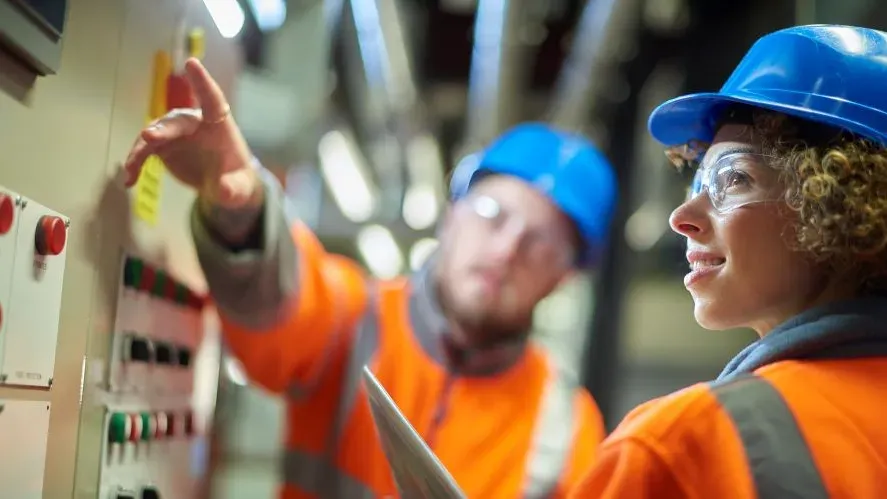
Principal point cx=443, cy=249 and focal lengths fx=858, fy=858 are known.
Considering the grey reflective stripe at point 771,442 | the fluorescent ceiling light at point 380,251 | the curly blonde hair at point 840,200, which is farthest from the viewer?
the fluorescent ceiling light at point 380,251

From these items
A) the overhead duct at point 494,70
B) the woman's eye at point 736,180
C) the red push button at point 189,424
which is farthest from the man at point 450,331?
the woman's eye at point 736,180

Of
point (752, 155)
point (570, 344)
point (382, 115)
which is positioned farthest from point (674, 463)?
point (382, 115)

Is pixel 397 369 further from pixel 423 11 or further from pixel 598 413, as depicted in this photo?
pixel 423 11

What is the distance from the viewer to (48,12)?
2.64 feet

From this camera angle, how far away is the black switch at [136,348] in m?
1.10

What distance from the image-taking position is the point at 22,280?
0.81 metres

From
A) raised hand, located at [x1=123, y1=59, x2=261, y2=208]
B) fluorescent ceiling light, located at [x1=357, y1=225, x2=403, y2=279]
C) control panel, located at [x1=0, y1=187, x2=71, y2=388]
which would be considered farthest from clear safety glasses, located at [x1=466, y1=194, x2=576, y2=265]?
control panel, located at [x1=0, y1=187, x2=71, y2=388]

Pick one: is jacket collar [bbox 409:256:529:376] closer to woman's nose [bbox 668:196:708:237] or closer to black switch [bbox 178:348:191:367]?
black switch [bbox 178:348:191:367]

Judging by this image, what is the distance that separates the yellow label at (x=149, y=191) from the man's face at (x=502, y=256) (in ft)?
1.69

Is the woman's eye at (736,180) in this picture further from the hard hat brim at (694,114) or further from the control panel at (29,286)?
the control panel at (29,286)

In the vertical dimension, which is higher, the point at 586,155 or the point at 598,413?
the point at 586,155

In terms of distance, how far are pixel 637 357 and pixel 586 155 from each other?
0.63 metres

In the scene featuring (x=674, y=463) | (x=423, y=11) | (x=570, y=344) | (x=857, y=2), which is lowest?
(x=674, y=463)

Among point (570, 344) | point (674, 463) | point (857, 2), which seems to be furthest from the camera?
point (570, 344)
